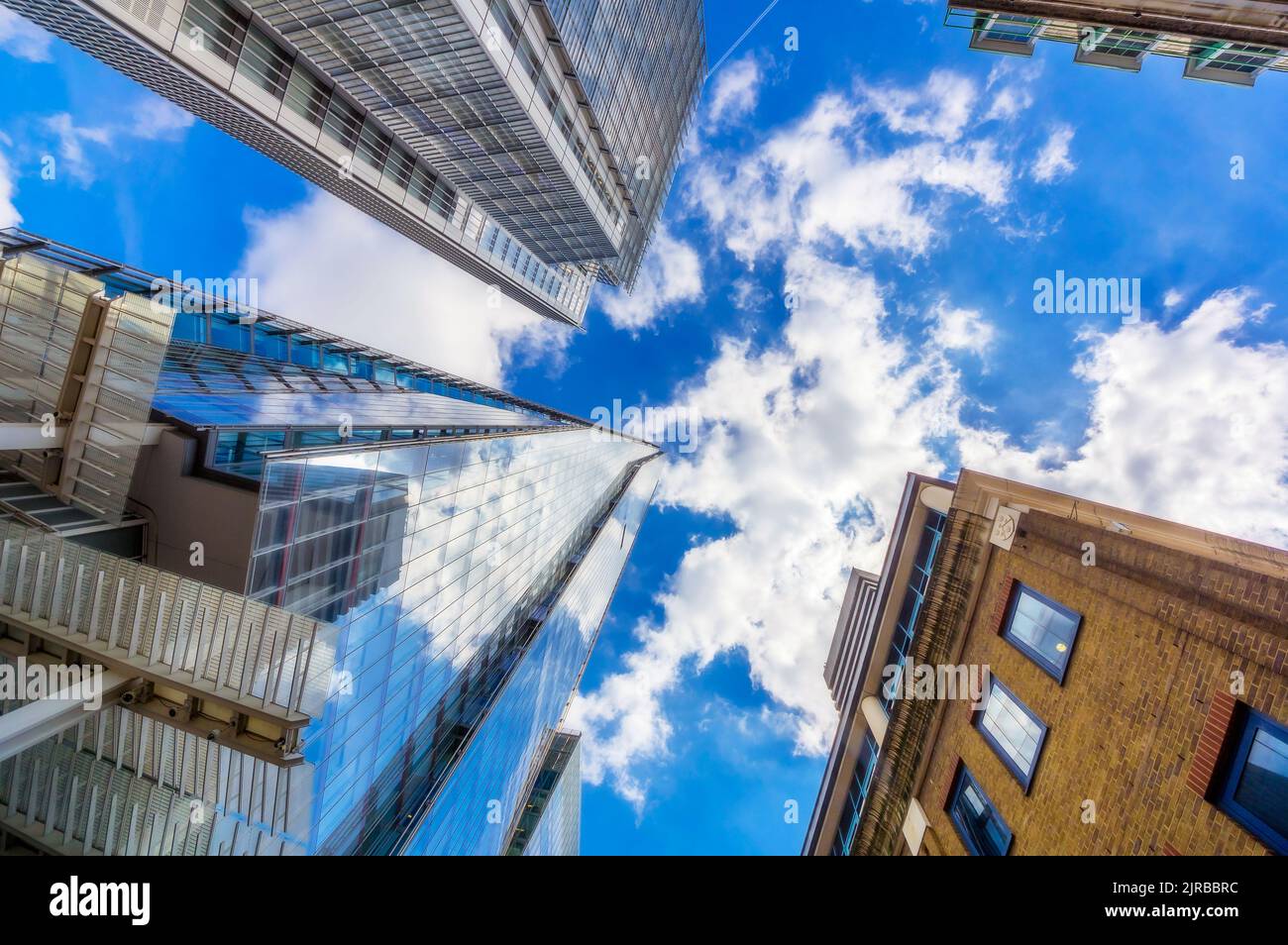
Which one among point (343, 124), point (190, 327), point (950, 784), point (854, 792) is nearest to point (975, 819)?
point (950, 784)

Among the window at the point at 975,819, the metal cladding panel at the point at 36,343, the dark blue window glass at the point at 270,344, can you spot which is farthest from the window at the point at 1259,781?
the dark blue window glass at the point at 270,344

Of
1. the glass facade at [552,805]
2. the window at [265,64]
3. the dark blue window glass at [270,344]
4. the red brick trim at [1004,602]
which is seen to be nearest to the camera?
the red brick trim at [1004,602]

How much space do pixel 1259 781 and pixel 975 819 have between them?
16.8ft

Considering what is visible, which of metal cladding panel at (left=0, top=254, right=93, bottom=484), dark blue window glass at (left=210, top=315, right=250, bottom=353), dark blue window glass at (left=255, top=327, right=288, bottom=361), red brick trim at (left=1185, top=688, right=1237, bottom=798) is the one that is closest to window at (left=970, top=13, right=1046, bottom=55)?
red brick trim at (left=1185, top=688, right=1237, bottom=798)

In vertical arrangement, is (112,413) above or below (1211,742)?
below

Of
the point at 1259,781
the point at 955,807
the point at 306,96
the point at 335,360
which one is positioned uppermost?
the point at 306,96

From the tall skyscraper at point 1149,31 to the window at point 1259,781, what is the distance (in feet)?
85.3

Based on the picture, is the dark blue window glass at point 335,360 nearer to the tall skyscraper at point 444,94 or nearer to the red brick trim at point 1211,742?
the tall skyscraper at point 444,94

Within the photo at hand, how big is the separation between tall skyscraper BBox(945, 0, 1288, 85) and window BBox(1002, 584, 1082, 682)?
24035 mm

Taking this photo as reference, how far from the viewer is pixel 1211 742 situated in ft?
23.4

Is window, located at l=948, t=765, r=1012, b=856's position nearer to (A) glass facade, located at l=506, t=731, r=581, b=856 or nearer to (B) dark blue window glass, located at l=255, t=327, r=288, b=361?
(B) dark blue window glass, located at l=255, t=327, r=288, b=361

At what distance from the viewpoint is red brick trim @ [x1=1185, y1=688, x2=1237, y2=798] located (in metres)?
7.06

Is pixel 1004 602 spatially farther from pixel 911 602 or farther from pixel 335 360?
pixel 335 360

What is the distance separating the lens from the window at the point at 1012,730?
9.73m
